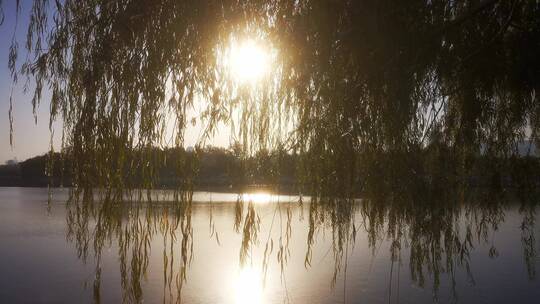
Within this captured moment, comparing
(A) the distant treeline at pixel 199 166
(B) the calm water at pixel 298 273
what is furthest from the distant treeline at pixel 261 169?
(B) the calm water at pixel 298 273

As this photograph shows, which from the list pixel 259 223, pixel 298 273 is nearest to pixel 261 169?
pixel 259 223

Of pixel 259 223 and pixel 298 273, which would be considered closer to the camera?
pixel 259 223

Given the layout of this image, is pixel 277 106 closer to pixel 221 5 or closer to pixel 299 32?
pixel 299 32

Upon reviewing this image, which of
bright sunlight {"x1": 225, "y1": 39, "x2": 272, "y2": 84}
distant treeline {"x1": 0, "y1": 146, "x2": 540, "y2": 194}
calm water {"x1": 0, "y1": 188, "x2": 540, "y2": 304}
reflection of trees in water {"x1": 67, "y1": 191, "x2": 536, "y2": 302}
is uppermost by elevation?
bright sunlight {"x1": 225, "y1": 39, "x2": 272, "y2": 84}

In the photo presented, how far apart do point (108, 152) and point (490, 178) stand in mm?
1693

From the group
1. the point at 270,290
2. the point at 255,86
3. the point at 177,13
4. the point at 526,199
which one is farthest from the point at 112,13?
the point at 270,290

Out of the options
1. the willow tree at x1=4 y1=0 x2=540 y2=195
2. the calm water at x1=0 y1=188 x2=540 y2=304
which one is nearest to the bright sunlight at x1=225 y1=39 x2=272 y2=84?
the willow tree at x1=4 y1=0 x2=540 y2=195

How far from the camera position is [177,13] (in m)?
1.38

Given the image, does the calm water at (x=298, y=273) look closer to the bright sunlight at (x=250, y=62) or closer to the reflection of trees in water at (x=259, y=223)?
the reflection of trees in water at (x=259, y=223)

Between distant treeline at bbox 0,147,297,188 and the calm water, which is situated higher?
distant treeline at bbox 0,147,297,188

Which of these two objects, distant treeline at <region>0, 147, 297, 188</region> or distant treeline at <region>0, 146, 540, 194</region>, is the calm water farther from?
distant treeline at <region>0, 147, 297, 188</region>

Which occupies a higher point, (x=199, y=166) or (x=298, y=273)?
(x=199, y=166)

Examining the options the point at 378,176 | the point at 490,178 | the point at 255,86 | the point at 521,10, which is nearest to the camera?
the point at 255,86

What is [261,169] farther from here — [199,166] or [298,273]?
[298,273]
